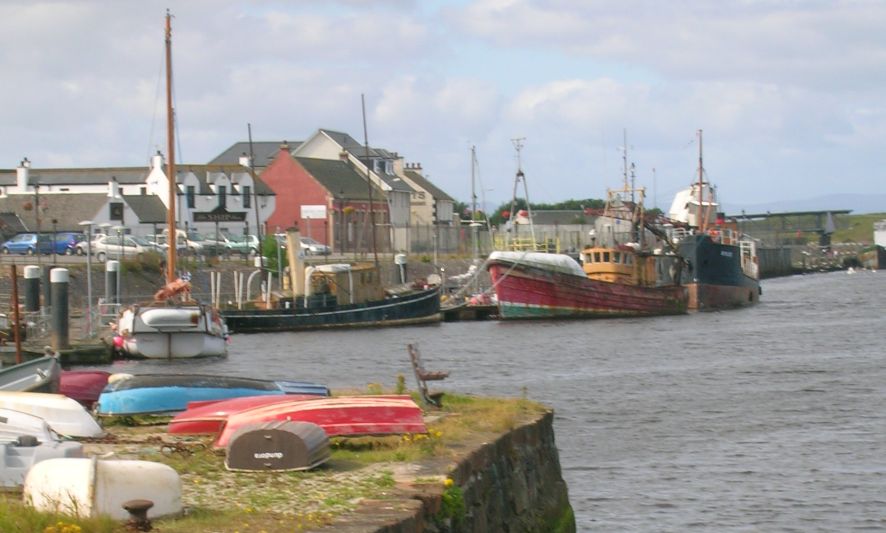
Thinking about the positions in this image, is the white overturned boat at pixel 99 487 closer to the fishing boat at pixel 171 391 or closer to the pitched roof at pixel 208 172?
the fishing boat at pixel 171 391

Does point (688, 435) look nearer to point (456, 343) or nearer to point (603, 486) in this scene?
point (603, 486)

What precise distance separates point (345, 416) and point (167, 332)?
28908mm

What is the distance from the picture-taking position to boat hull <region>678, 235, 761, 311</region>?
72938mm

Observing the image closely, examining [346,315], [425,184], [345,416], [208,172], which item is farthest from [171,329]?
[425,184]

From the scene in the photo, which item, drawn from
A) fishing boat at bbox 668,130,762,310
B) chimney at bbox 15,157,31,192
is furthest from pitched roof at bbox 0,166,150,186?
fishing boat at bbox 668,130,762,310

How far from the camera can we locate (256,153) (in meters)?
109

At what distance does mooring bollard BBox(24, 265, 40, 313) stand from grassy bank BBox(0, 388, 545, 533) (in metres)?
28.6

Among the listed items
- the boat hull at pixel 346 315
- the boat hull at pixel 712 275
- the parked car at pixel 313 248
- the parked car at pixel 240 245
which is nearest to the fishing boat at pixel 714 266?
the boat hull at pixel 712 275

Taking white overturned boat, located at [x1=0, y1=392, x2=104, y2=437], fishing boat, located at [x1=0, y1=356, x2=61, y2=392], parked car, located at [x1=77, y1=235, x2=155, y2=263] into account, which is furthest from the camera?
parked car, located at [x1=77, y1=235, x2=155, y2=263]

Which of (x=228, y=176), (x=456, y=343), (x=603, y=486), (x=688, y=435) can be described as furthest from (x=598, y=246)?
(x=603, y=486)

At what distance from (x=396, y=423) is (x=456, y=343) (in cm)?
3630

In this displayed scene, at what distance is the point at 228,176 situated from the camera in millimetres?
87625

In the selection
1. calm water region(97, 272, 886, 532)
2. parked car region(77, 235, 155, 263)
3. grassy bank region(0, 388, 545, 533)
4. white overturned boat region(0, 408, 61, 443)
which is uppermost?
parked car region(77, 235, 155, 263)

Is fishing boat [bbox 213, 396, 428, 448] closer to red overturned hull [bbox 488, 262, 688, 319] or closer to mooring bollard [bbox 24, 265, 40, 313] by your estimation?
mooring bollard [bbox 24, 265, 40, 313]
